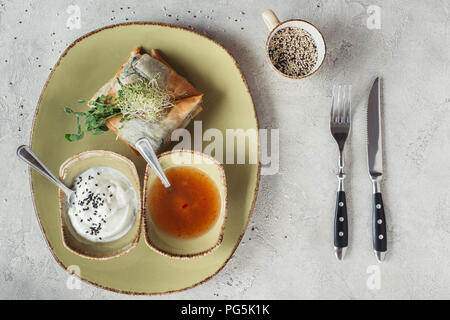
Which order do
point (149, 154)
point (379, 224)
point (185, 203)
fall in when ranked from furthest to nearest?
point (379, 224), point (185, 203), point (149, 154)

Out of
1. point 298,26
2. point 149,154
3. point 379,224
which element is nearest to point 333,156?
point 379,224

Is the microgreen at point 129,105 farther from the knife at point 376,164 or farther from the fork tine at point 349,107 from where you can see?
the knife at point 376,164

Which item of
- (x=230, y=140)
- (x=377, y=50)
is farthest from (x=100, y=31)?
(x=377, y=50)

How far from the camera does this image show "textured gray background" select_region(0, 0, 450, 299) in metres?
1.76

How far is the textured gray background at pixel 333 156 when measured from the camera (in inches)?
69.3

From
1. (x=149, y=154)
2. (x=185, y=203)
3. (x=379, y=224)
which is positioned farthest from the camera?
(x=379, y=224)

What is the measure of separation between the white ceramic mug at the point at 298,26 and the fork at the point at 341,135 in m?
0.16

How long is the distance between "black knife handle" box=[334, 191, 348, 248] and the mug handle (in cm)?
75

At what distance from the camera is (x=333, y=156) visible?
1757mm

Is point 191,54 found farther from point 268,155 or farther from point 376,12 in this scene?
point 376,12

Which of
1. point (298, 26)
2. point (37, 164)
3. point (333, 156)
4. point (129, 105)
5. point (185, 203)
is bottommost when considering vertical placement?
Result: point (185, 203)

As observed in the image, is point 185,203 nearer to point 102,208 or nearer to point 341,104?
point 102,208

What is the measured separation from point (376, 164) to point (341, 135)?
0.19m

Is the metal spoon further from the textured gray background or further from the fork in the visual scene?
the fork
